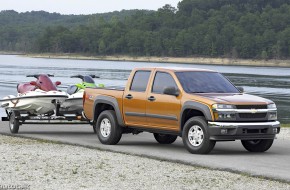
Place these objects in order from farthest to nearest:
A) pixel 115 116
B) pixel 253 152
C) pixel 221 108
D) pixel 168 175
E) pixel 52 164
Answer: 1. pixel 115 116
2. pixel 253 152
3. pixel 221 108
4. pixel 52 164
5. pixel 168 175

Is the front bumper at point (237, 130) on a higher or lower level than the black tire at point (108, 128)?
higher

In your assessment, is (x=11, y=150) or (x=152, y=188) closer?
(x=152, y=188)

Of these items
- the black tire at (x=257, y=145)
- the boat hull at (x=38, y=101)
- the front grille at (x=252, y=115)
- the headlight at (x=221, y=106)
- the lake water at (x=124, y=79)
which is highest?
the headlight at (x=221, y=106)

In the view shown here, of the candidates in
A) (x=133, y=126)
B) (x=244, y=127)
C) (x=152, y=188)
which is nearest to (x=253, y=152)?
(x=244, y=127)

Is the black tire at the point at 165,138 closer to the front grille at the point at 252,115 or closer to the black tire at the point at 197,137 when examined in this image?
→ the black tire at the point at 197,137

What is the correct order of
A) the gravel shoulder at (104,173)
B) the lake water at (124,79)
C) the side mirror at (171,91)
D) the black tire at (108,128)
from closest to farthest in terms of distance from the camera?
the gravel shoulder at (104,173) → the side mirror at (171,91) → the black tire at (108,128) → the lake water at (124,79)

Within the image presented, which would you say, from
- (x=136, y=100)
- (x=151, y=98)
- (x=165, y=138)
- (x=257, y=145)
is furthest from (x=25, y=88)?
(x=257, y=145)

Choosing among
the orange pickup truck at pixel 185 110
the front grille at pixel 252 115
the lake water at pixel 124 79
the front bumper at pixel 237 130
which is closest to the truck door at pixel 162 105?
the orange pickup truck at pixel 185 110

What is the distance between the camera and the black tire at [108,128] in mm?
16344

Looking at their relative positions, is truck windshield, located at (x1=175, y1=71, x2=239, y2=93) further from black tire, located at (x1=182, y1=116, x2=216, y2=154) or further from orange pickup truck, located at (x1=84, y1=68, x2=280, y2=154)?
black tire, located at (x1=182, y1=116, x2=216, y2=154)

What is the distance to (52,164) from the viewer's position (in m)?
12.8

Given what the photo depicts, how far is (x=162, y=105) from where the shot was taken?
1530cm

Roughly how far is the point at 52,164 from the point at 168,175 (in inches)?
85.3

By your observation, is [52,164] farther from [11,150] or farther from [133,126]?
[133,126]
